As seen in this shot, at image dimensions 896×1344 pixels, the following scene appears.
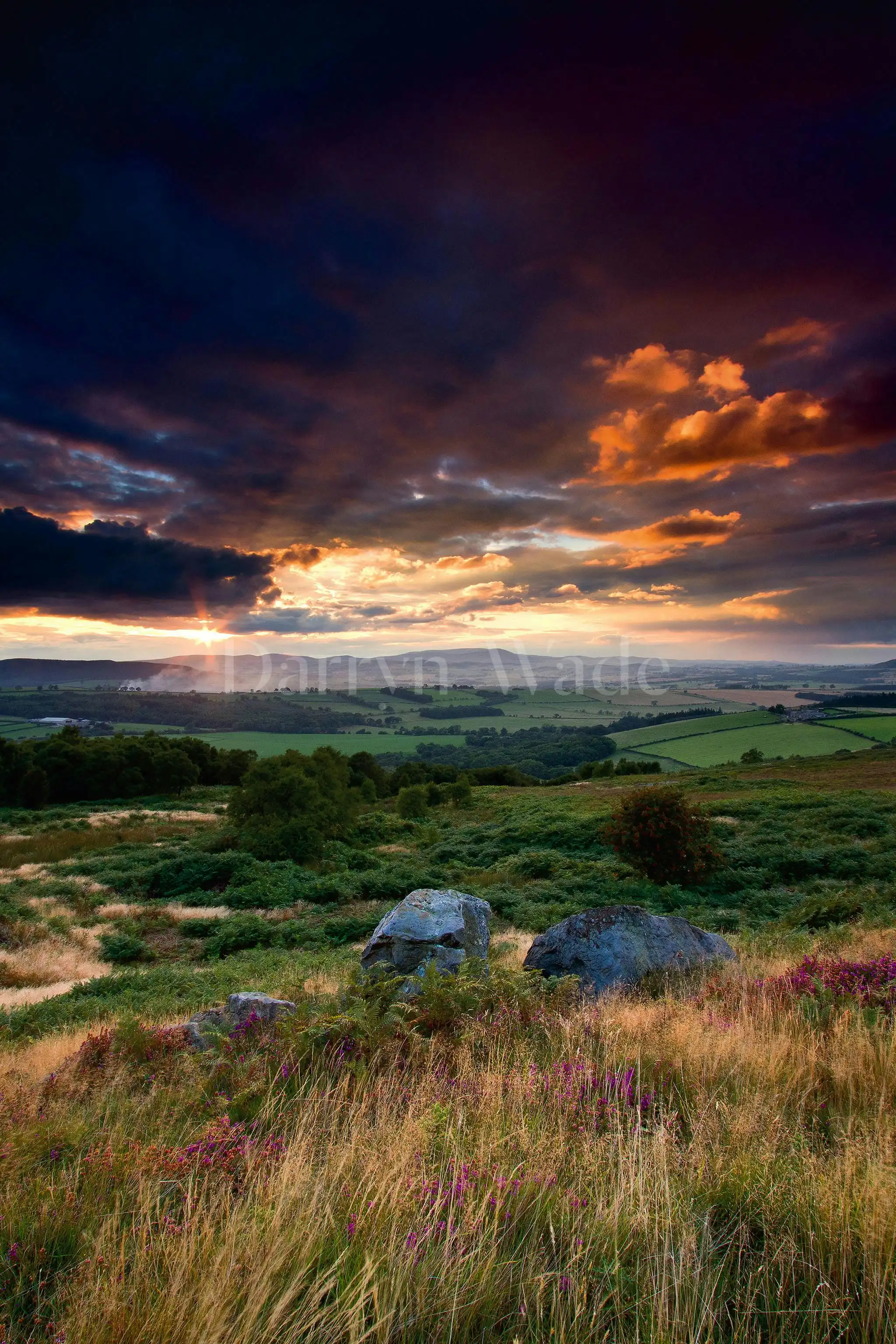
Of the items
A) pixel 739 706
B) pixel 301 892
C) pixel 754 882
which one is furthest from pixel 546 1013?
pixel 739 706

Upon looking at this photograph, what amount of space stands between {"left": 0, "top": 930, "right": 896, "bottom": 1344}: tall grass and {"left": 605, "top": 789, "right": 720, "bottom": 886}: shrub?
13943mm

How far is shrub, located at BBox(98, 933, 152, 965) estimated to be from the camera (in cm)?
1548

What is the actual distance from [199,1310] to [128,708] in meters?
163

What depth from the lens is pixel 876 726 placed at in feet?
265

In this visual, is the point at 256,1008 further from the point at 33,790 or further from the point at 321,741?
the point at 321,741

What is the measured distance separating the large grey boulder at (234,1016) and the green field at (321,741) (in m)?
81.3

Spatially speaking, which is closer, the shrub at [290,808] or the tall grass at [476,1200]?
the tall grass at [476,1200]

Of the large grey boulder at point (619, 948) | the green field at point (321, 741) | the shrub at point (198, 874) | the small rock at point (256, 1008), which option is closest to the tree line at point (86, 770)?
the green field at point (321, 741)

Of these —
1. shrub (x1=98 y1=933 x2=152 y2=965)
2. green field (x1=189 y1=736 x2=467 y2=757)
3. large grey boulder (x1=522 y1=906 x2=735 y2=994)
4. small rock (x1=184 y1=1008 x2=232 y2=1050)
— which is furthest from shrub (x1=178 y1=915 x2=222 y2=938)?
green field (x1=189 y1=736 x2=467 y2=757)

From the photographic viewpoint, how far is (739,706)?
438ft

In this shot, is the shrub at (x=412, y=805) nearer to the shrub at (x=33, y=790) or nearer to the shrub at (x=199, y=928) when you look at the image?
the shrub at (x=199, y=928)

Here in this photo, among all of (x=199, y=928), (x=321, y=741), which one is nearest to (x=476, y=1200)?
(x=199, y=928)

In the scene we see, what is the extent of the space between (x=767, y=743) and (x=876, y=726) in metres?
15.5

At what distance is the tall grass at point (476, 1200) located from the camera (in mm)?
2404
